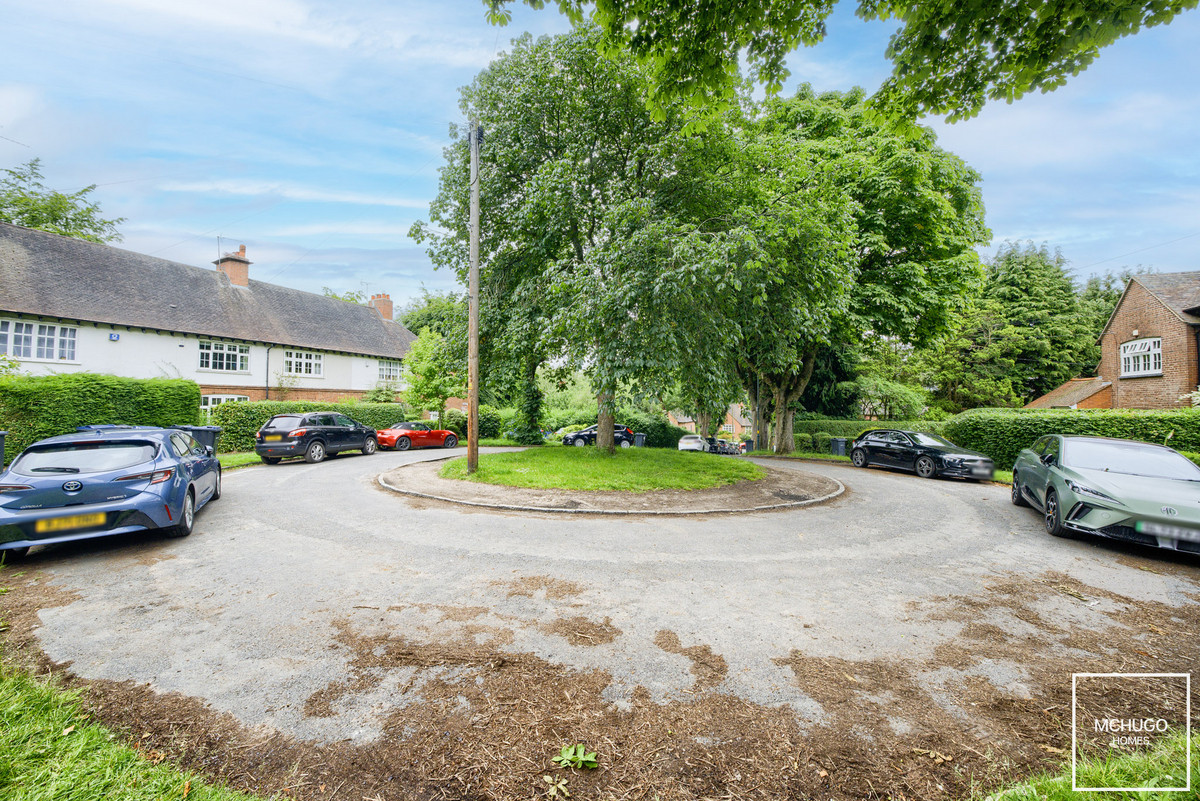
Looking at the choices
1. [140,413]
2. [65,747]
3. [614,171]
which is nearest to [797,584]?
[65,747]

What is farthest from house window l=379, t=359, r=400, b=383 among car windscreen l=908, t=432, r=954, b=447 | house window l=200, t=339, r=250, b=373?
car windscreen l=908, t=432, r=954, b=447

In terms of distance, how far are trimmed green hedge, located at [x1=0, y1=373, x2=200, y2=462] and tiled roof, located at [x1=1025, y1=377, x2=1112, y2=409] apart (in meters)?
39.2

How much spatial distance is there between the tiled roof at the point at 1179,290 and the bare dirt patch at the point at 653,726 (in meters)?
26.8

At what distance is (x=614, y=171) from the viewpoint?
13289 millimetres

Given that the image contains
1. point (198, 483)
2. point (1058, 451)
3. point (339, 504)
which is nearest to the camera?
point (198, 483)

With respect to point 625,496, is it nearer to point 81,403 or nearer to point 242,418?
point 81,403

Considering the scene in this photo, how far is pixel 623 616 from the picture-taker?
438 cm

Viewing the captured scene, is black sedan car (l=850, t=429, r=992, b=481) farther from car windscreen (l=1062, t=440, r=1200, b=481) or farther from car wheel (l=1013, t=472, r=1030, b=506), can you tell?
car windscreen (l=1062, t=440, r=1200, b=481)

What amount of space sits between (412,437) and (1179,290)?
35276 millimetres

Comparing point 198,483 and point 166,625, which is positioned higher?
point 198,483

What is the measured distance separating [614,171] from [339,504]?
10.3 metres

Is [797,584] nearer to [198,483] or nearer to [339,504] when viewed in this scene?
[339,504]

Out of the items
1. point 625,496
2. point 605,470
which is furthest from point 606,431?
point 625,496

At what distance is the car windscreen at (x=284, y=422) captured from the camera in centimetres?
1602
